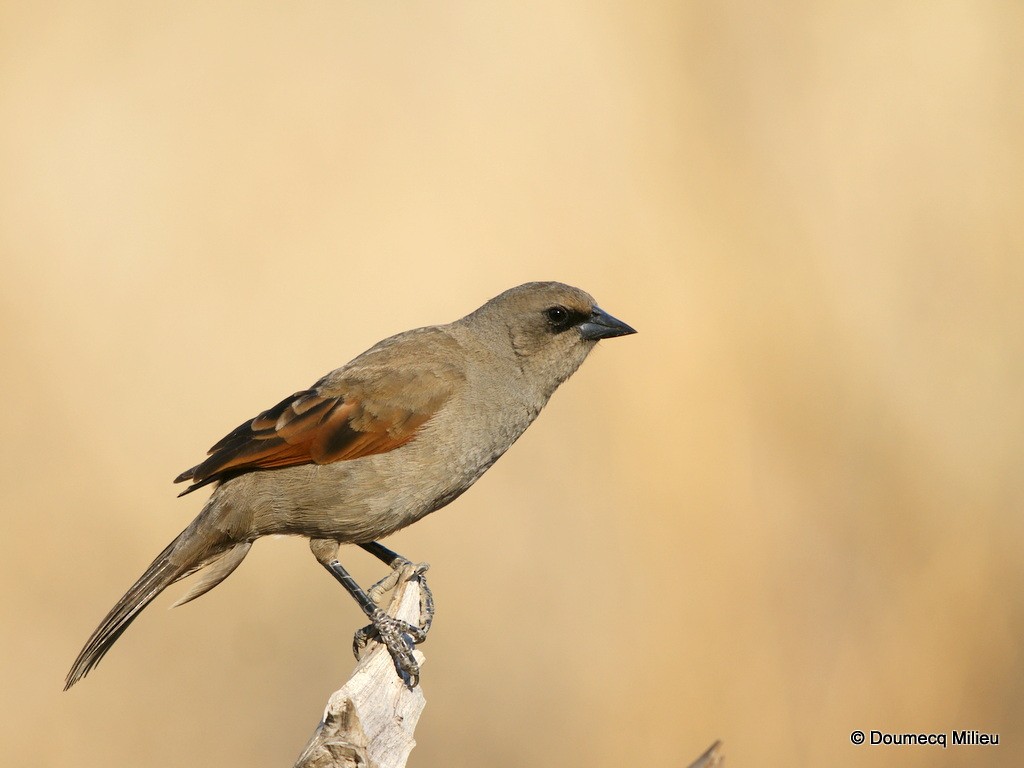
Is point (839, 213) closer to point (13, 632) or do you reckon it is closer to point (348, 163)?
point (348, 163)

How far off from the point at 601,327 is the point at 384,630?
83.2 inches

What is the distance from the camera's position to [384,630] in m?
5.46

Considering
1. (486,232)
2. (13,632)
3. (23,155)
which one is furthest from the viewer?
(486,232)

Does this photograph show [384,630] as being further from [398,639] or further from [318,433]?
[318,433]

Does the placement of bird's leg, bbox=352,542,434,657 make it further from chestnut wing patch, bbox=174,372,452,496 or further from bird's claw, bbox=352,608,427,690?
chestnut wing patch, bbox=174,372,452,496

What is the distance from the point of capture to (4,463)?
27.4 feet

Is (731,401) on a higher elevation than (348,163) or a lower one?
lower

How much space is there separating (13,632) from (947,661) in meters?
7.11

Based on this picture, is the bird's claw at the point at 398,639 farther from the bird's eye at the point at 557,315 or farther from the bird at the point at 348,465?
the bird's eye at the point at 557,315

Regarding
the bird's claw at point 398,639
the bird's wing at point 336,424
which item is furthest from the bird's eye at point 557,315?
the bird's claw at point 398,639

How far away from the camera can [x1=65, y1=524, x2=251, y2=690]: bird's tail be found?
18.0ft

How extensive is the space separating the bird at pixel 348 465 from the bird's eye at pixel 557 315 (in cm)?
53

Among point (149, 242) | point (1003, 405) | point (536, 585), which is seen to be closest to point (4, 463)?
point (149, 242)

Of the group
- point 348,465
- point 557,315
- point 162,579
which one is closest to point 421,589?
point 348,465
